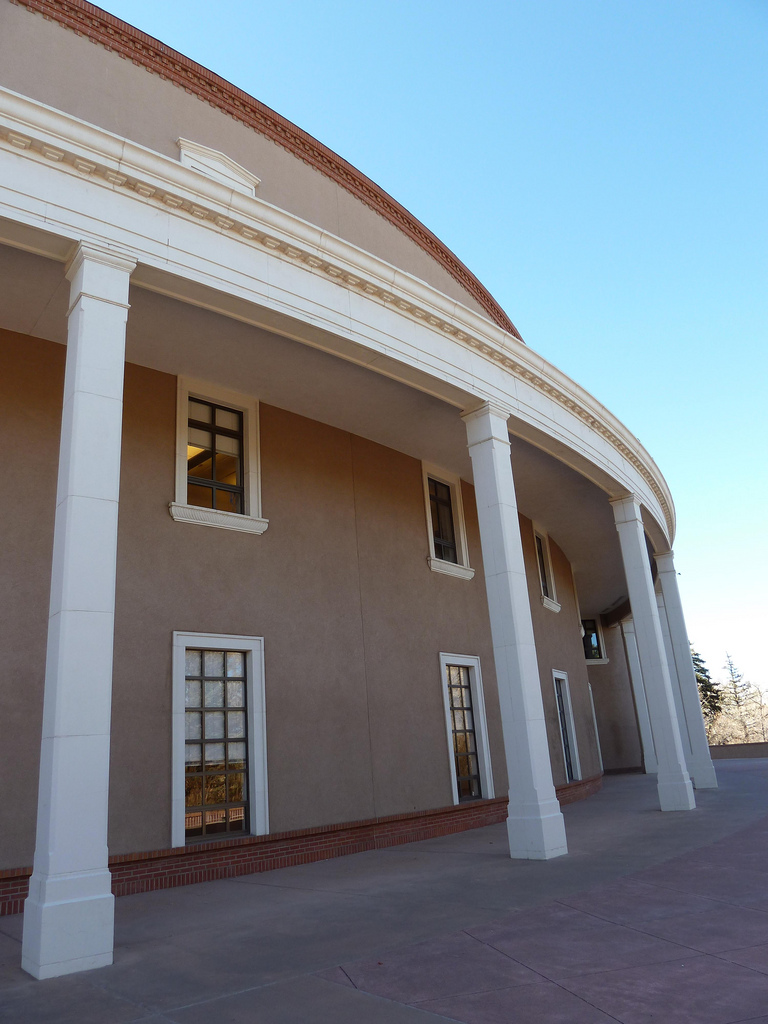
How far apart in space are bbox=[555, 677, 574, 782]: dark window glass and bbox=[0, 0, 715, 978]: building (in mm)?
4624

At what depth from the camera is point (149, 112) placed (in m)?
9.78

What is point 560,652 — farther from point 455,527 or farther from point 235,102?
point 235,102

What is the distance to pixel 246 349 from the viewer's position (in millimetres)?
10430

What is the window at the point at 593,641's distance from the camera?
3006cm

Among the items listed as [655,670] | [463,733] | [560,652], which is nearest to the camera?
[655,670]

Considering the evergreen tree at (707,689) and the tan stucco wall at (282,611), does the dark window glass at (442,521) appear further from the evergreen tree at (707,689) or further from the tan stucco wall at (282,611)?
the evergreen tree at (707,689)

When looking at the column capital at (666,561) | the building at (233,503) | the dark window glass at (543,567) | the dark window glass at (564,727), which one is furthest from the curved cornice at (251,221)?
the dark window glass at (564,727)

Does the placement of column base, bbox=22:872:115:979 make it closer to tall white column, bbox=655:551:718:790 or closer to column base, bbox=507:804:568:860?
column base, bbox=507:804:568:860

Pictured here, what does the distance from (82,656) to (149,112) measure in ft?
24.5

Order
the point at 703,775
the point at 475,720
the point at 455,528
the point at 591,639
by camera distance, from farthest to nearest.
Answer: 1. the point at 591,639
2. the point at 703,775
3. the point at 455,528
4. the point at 475,720

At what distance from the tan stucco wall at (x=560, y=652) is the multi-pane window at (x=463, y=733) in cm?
352

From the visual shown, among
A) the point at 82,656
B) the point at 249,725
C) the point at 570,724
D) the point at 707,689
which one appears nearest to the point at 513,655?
the point at 249,725

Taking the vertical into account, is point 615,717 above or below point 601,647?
below

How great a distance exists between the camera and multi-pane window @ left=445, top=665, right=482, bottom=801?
13.6 m
